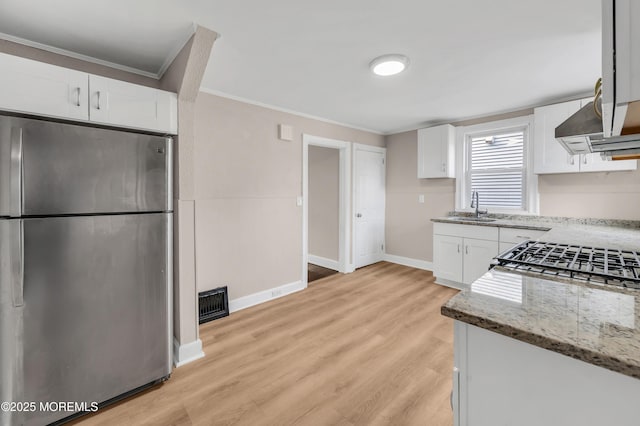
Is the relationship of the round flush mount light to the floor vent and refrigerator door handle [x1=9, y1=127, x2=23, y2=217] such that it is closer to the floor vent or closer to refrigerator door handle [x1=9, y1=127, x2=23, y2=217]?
refrigerator door handle [x1=9, y1=127, x2=23, y2=217]

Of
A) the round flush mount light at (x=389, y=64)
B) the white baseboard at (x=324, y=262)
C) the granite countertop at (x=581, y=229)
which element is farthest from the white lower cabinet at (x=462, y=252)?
the round flush mount light at (x=389, y=64)

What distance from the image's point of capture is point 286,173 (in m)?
3.50

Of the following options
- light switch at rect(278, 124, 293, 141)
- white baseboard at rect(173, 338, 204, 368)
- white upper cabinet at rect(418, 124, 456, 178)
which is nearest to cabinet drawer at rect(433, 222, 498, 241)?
white upper cabinet at rect(418, 124, 456, 178)

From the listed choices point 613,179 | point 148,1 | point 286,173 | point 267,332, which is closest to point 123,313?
point 267,332

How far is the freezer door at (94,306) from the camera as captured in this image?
148 cm

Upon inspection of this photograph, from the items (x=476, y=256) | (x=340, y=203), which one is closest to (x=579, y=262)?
(x=476, y=256)

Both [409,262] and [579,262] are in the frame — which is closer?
[579,262]

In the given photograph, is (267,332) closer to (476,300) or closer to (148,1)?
(476,300)

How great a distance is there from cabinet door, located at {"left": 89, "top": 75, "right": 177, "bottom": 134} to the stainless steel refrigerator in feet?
0.43

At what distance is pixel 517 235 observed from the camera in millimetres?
3066

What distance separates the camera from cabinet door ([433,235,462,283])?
3.59 metres

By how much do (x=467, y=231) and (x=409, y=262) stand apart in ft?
4.63

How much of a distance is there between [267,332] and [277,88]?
2410 mm

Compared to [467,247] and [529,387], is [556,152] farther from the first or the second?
[529,387]
